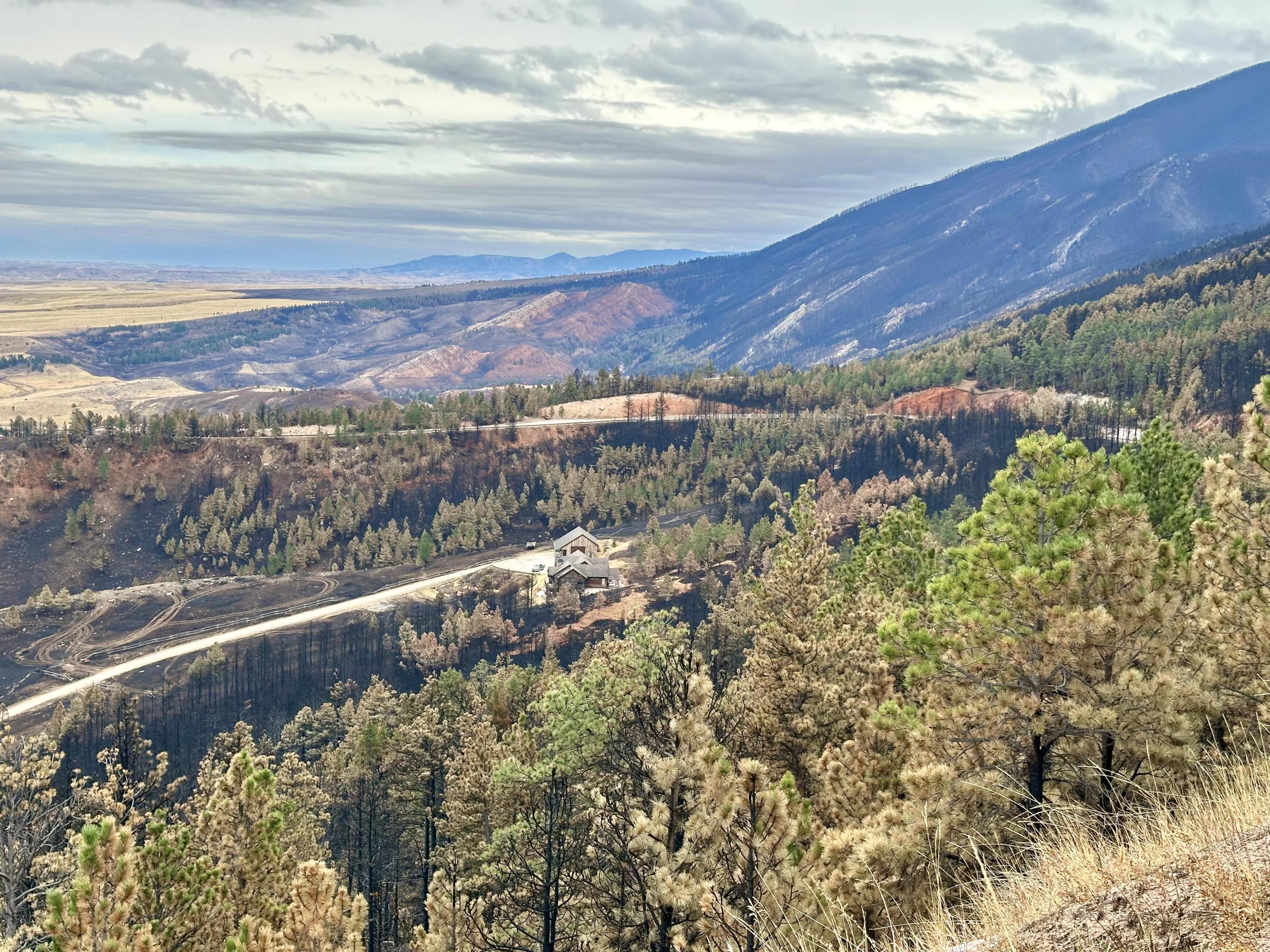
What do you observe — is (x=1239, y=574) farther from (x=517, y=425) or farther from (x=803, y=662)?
(x=517, y=425)

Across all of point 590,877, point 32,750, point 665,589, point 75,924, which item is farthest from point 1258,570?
point 665,589

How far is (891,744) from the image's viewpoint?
2230 centimetres

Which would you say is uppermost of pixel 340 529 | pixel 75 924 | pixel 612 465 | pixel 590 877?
pixel 75 924

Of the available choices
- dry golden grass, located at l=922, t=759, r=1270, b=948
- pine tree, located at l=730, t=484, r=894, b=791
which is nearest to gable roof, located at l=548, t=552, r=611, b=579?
pine tree, located at l=730, t=484, r=894, b=791

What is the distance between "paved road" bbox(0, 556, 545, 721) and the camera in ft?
298

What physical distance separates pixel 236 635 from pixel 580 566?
4134 centimetres

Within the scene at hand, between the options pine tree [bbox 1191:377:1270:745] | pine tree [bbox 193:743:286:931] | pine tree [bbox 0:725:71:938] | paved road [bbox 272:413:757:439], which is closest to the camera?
pine tree [bbox 1191:377:1270:745]

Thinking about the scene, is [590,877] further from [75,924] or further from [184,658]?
[184,658]

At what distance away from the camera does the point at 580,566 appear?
12106cm

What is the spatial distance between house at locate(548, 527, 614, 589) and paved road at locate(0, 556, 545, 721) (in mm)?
11667

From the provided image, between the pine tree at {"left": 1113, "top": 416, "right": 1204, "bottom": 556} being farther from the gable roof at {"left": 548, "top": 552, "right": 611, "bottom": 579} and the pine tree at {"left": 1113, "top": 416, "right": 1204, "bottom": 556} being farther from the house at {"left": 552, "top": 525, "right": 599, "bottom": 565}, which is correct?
the house at {"left": 552, "top": 525, "right": 599, "bottom": 565}

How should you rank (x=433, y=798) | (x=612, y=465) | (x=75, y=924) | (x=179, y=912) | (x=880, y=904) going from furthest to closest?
(x=612, y=465) → (x=433, y=798) → (x=179, y=912) → (x=880, y=904) → (x=75, y=924)

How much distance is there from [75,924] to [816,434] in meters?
164

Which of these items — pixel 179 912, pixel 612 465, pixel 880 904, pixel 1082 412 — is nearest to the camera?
pixel 880 904
